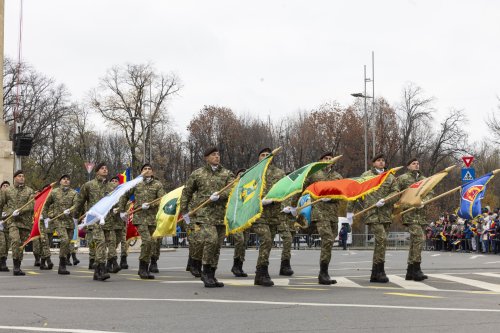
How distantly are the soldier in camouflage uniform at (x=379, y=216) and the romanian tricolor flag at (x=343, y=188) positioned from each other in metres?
0.28

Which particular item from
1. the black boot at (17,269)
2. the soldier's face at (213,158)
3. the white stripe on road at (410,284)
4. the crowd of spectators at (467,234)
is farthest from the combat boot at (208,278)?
the crowd of spectators at (467,234)

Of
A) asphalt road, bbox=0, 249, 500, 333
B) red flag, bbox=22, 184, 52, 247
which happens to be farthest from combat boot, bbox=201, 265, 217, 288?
red flag, bbox=22, 184, 52, 247

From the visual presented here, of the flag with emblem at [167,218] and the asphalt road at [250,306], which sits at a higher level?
the flag with emblem at [167,218]

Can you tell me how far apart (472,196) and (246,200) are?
5.44 meters

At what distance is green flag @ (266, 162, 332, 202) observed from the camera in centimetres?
1334

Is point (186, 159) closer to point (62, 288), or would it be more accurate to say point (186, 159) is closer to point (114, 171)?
point (114, 171)

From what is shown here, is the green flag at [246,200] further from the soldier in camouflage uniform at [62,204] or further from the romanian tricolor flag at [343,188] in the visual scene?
the soldier in camouflage uniform at [62,204]

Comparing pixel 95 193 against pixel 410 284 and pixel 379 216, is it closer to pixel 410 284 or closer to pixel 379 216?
pixel 379 216

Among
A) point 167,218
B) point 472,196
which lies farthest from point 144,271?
point 472,196

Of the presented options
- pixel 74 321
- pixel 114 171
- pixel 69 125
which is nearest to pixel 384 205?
pixel 74 321

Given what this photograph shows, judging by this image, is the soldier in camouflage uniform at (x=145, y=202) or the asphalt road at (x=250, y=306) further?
the soldier in camouflage uniform at (x=145, y=202)

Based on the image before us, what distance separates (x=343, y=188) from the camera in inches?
531

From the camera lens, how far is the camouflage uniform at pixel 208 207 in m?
13.0

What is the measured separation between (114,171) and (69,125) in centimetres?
1495
